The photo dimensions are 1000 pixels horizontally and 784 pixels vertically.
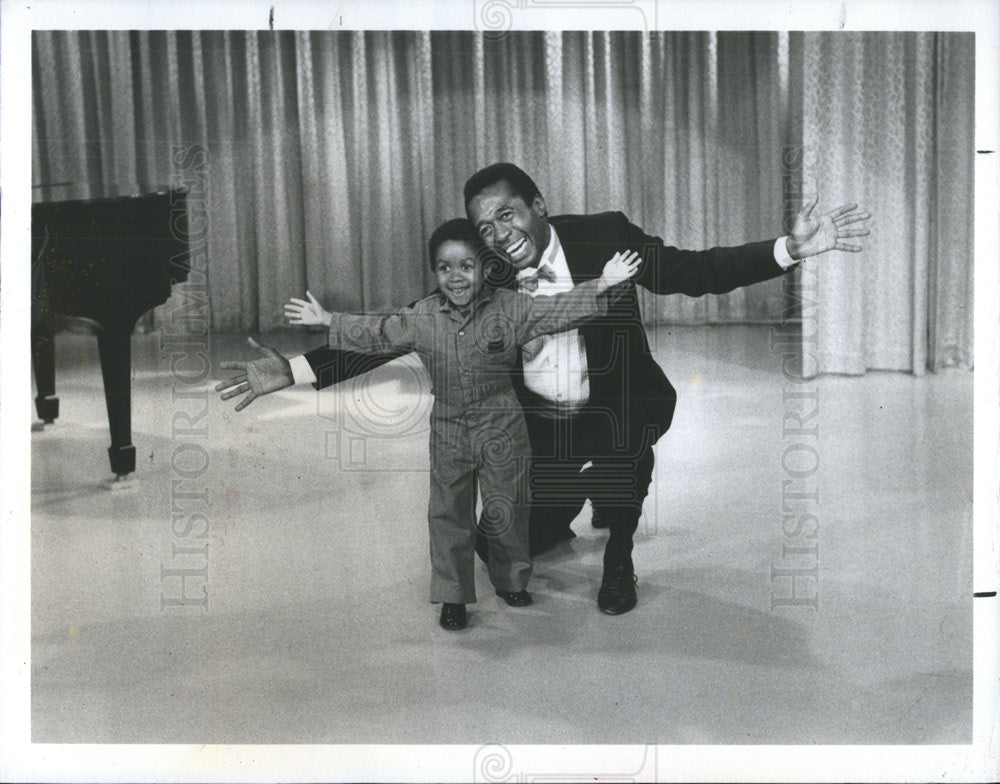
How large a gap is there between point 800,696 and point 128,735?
1.39m

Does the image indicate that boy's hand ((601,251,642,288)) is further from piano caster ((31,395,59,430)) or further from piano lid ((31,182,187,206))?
piano caster ((31,395,59,430))

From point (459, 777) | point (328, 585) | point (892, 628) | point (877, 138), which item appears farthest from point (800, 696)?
point (877, 138)

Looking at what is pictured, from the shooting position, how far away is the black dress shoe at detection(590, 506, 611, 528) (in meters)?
2.32

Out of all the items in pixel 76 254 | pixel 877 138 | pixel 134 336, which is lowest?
pixel 134 336

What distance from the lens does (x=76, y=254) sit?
2324mm

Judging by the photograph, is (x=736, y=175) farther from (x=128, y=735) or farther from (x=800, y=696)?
(x=128, y=735)

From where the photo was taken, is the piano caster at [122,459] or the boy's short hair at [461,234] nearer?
the boy's short hair at [461,234]

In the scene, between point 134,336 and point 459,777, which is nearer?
point 459,777

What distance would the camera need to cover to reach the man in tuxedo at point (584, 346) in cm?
228

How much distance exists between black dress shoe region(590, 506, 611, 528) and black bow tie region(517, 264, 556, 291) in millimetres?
494

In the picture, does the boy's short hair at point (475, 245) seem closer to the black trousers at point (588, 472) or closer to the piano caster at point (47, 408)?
the black trousers at point (588, 472)

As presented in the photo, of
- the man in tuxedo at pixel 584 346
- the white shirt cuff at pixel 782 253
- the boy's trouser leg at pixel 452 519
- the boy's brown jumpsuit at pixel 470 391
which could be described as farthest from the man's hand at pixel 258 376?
the white shirt cuff at pixel 782 253

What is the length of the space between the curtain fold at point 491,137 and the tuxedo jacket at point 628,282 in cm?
3

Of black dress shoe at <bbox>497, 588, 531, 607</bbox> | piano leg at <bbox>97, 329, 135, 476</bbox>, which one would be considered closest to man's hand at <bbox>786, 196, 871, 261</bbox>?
black dress shoe at <bbox>497, 588, 531, 607</bbox>
